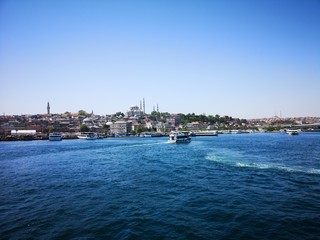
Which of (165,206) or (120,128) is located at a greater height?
(120,128)

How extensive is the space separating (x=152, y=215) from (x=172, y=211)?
1.13 m

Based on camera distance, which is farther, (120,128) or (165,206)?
(120,128)

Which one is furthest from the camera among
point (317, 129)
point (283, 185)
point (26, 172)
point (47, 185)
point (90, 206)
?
point (317, 129)

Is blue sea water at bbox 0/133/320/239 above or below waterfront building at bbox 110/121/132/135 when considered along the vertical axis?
below

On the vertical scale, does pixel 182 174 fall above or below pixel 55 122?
below

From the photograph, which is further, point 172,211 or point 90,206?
point 90,206

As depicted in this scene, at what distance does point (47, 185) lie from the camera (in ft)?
58.8

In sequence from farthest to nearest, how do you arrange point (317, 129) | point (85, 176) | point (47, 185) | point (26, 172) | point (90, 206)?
point (317, 129)
point (26, 172)
point (85, 176)
point (47, 185)
point (90, 206)

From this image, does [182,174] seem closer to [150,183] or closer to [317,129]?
[150,183]

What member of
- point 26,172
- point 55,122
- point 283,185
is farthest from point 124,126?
point 283,185

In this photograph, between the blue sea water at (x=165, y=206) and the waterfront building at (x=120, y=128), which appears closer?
the blue sea water at (x=165, y=206)

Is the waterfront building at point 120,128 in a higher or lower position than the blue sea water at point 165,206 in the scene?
higher

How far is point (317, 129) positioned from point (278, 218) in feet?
572

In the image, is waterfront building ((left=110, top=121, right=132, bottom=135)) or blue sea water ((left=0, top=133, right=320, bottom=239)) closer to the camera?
blue sea water ((left=0, top=133, right=320, bottom=239))
